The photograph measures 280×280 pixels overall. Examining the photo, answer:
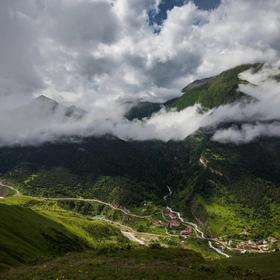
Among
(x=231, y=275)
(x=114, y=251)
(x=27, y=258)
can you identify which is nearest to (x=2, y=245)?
(x=27, y=258)

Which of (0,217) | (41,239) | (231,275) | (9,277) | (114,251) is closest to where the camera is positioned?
(9,277)

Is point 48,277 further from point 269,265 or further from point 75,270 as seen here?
point 269,265

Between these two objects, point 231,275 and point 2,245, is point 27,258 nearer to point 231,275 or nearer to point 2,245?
point 2,245

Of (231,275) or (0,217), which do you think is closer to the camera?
(231,275)

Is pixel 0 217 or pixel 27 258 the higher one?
pixel 0 217

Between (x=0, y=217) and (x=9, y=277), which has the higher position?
(x=0, y=217)

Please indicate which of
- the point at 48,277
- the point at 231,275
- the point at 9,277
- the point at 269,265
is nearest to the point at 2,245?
the point at 9,277

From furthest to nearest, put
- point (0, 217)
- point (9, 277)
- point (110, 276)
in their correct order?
point (0, 217) → point (9, 277) → point (110, 276)

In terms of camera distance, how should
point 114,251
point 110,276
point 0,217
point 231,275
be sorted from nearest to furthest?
point 110,276
point 231,275
point 114,251
point 0,217

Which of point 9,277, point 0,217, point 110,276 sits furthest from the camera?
point 0,217
